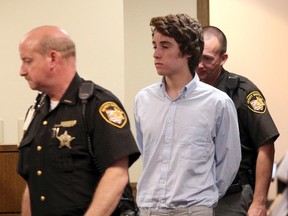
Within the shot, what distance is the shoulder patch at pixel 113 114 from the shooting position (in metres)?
1.98

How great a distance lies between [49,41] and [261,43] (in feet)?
6.14

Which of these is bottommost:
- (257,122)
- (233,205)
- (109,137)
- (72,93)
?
(233,205)

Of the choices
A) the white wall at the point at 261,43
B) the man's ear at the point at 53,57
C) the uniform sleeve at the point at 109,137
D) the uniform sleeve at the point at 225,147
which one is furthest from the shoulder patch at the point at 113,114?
the white wall at the point at 261,43

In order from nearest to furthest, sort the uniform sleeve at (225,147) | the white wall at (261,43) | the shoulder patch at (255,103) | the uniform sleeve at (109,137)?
1. the uniform sleeve at (109,137)
2. the uniform sleeve at (225,147)
3. the shoulder patch at (255,103)
4. the white wall at (261,43)

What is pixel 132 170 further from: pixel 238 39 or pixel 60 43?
pixel 60 43

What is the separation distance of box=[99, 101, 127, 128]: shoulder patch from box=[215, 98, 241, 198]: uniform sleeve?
22.3 inches

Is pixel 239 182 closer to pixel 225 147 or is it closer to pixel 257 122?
pixel 257 122

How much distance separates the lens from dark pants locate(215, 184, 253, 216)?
2.76 meters

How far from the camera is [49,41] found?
6.71ft

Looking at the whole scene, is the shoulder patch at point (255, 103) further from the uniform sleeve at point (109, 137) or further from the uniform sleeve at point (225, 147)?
the uniform sleeve at point (109, 137)

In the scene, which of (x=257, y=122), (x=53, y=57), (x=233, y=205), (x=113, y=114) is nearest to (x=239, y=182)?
(x=233, y=205)

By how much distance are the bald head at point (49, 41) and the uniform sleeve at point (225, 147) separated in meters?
0.74

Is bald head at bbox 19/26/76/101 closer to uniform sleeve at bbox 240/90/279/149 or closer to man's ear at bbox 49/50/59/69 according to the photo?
man's ear at bbox 49/50/59/69

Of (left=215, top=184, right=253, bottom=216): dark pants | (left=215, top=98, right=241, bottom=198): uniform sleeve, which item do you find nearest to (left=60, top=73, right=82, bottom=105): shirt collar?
(left=215, top=98, right=241, bottom=198): uniform sleeve
